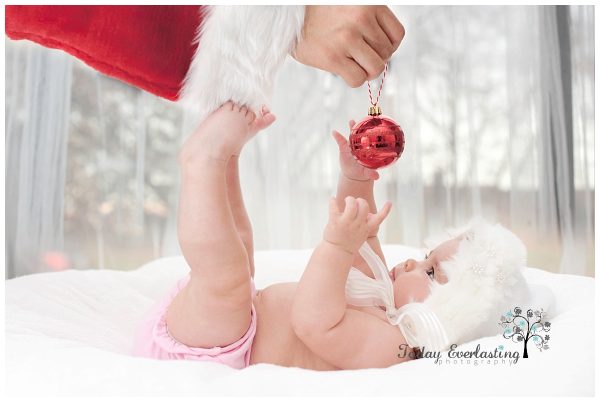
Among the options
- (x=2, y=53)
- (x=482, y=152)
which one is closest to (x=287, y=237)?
(x=482, y=152)

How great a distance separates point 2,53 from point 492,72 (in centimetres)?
187

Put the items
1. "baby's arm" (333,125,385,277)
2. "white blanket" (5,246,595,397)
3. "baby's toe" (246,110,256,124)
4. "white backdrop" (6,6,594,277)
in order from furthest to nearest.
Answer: "white backdrop" (6,6,594,277) < "baby's arm" (333,125,385,277) < "baby's toe" (246,110,256,124) < "white blanket" (5,246,595,397)

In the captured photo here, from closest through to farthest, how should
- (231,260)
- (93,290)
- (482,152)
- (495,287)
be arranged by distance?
(231,260)
(495,287)
(93,290)
(482,152)

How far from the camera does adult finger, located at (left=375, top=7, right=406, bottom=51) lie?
872 mm

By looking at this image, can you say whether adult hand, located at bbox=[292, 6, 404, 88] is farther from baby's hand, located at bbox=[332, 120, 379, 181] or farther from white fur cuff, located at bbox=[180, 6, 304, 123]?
baby's hand, located at bbox=[332, 120, 379, 181]

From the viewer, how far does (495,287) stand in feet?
3.22

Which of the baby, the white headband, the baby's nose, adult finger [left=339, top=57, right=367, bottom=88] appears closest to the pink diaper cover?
the baby

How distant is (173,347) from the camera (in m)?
0.96

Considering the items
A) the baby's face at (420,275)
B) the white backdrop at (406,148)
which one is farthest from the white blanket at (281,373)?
the white backdrop at (406,148)

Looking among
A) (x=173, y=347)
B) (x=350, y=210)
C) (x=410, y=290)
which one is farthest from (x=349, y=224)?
(x=173, y=347)

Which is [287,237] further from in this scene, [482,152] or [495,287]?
[495,287]

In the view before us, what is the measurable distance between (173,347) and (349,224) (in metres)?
0.37

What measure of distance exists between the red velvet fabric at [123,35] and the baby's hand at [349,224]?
341mm

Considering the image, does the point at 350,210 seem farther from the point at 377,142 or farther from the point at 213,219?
the point at 213,219
